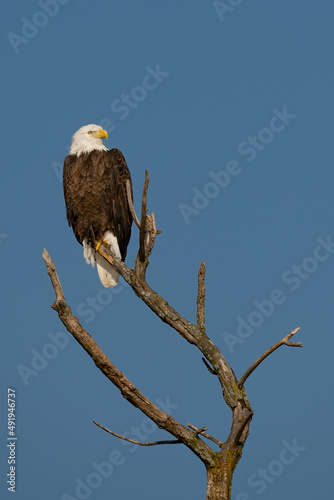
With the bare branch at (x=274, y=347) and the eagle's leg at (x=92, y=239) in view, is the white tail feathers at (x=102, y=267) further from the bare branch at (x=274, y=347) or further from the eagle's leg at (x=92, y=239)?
the bare branch at (x=274, y=347)

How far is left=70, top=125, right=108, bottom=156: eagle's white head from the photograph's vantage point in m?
8.72

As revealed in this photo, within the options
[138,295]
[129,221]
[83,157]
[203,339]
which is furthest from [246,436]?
[83,157]

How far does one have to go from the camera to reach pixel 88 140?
28.9ft

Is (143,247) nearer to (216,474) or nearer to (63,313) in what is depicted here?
(63,313)

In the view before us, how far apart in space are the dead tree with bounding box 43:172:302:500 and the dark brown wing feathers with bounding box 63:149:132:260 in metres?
2.12

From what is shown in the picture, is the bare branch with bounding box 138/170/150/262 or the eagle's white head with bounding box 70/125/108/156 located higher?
the eagle's white head with bounding box 70/125/108/156

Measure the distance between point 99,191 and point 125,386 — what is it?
3.06 metres

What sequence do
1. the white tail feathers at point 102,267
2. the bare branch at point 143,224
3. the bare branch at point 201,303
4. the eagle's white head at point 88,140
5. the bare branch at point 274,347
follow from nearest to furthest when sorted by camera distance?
the bare branch at point 274,347 < the bare branch at point 143,224 < the bare branch at point 201,303 < the eagle's white head at point 88,140 < the white tail feathers at point 102,267

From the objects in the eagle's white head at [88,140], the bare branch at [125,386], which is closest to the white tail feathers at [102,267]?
the eagle's white head at [88,140]

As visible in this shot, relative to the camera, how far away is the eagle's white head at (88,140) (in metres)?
8.72

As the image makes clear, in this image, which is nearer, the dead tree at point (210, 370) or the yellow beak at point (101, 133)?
the dead tree at point (210, 370)

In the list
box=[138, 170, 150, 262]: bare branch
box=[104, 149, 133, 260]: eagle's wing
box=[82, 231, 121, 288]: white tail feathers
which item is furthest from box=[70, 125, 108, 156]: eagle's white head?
box=[138, 170, 150, 262]: bare branch

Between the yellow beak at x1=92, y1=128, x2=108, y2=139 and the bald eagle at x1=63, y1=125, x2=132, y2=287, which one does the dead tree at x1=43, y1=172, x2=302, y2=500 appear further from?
the yellow beak at x1=92, y1=128, x2=108, y2=139

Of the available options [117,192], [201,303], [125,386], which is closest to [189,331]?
[201,303]
